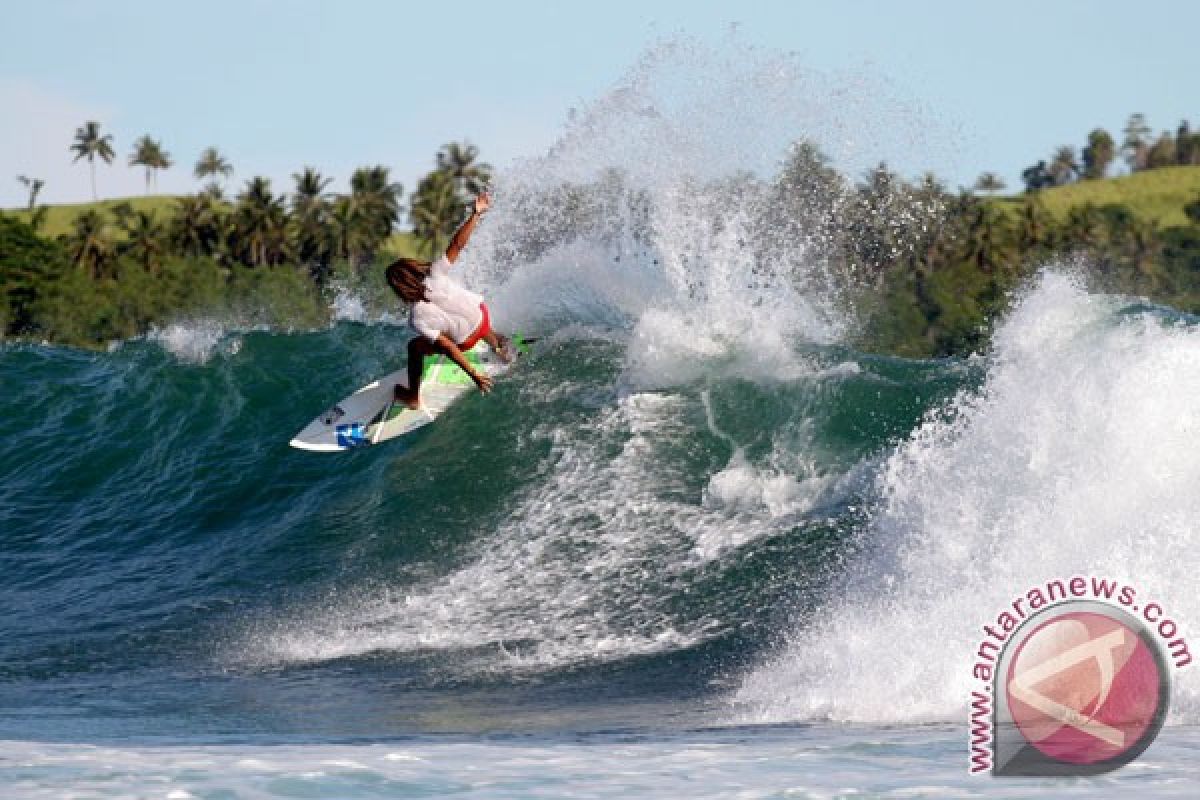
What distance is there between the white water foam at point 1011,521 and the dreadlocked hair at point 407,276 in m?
3.36

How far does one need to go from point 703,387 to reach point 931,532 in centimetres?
429

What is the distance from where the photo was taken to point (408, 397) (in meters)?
13.0

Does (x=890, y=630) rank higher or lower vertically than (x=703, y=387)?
lower

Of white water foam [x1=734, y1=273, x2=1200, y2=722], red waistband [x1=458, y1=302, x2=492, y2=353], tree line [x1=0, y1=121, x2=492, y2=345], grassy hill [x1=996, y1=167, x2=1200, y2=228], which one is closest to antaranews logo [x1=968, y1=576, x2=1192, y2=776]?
white water foam [x1=734, y1=273, x2=1200, y2=722]

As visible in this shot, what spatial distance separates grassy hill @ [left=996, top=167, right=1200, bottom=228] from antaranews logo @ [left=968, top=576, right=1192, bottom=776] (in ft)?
301

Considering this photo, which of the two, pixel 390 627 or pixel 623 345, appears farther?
pixel 623 345

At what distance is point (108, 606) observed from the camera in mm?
12531

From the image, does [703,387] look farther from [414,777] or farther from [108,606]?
[414,777]

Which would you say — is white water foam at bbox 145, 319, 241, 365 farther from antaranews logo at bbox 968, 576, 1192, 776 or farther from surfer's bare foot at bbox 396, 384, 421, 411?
antaranews logo at bbox 968, 576, 1192, 776

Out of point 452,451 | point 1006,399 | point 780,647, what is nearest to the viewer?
point 780,647

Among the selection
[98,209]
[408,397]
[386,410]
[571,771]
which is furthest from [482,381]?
[98,209]

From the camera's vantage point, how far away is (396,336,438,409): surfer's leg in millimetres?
11414

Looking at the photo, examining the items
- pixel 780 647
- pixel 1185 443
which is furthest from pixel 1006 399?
pixel 780 647

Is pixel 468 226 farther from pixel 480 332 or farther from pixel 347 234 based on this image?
pixel 347 234
